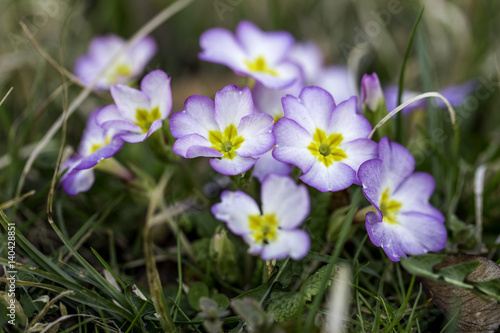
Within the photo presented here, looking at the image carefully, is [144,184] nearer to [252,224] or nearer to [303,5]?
[252,224]

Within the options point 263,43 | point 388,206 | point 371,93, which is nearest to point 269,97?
point 263,43

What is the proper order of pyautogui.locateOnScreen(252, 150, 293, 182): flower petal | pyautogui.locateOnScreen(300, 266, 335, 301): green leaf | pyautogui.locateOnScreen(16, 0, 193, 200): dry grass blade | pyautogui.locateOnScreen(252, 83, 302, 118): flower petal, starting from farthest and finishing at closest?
pyautogui.locateOnScreen(252, 83, 302, 118): flower petal
pyautogui.locateOnScreen(16, 0, 193, 200): dry grass blade
pyautogui.locateOnScreen(252, 150, 293, 182): flower petal
pyautogui.locateOnScreen(300, 266, 335, 301): green leaf

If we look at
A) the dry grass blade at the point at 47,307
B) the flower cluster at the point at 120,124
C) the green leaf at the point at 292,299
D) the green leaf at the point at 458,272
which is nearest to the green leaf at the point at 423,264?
the green leaf at the point at 458,272

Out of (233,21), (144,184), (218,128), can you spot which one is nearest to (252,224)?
(218,128)

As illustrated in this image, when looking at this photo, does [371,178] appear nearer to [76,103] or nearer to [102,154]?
[102,154]

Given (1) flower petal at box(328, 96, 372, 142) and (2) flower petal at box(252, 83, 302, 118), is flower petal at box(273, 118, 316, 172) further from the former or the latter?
(2) flower petal at box(252, 83, 302, 118)

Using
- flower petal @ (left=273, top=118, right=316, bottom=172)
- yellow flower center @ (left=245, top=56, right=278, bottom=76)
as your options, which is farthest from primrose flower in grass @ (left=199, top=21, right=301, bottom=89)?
flower petal @ (left=273, top=118, right=316, bottom=172)
